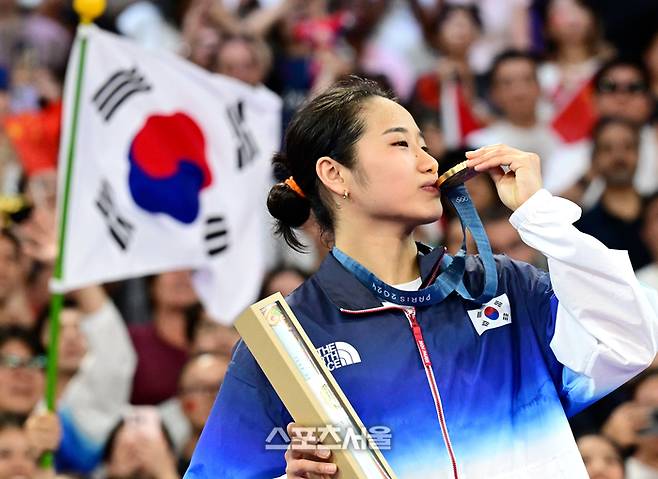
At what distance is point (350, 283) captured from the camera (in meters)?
2.94

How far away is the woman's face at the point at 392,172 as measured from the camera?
2.92m

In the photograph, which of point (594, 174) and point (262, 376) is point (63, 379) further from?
point (262, 376)

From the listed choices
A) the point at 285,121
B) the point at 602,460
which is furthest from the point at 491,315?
the point at 285,121

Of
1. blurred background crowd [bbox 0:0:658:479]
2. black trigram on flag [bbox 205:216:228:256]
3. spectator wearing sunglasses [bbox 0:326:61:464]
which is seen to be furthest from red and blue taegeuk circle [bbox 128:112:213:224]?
spectator wearing sunglasses [bbox 0:326:61:464]

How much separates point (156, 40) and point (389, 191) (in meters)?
4.97

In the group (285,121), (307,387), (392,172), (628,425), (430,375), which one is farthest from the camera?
(285,121)

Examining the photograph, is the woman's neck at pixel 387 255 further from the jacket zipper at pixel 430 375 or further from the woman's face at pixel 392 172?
the jacket zipper at pixel 430 375

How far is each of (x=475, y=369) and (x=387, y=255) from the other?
0.37 meters

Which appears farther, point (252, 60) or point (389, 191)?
point (252, 60)

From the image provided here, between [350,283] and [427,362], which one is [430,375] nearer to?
[427,362]

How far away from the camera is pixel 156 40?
300 inches

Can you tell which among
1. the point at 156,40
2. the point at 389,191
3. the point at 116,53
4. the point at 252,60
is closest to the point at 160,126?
the point at 116,53

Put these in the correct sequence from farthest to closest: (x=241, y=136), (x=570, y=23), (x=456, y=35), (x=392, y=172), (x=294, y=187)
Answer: (x=456, y=35)
(x=570, y=23)
(x=241, y=136)
(x=294, y=187)
(x=392, y=172)

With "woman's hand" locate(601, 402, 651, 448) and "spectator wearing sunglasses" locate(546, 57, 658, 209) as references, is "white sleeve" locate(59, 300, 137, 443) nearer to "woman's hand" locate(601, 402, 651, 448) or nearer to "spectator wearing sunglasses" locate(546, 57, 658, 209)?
"woman's hand" locate(601, 402, 651, 448)
